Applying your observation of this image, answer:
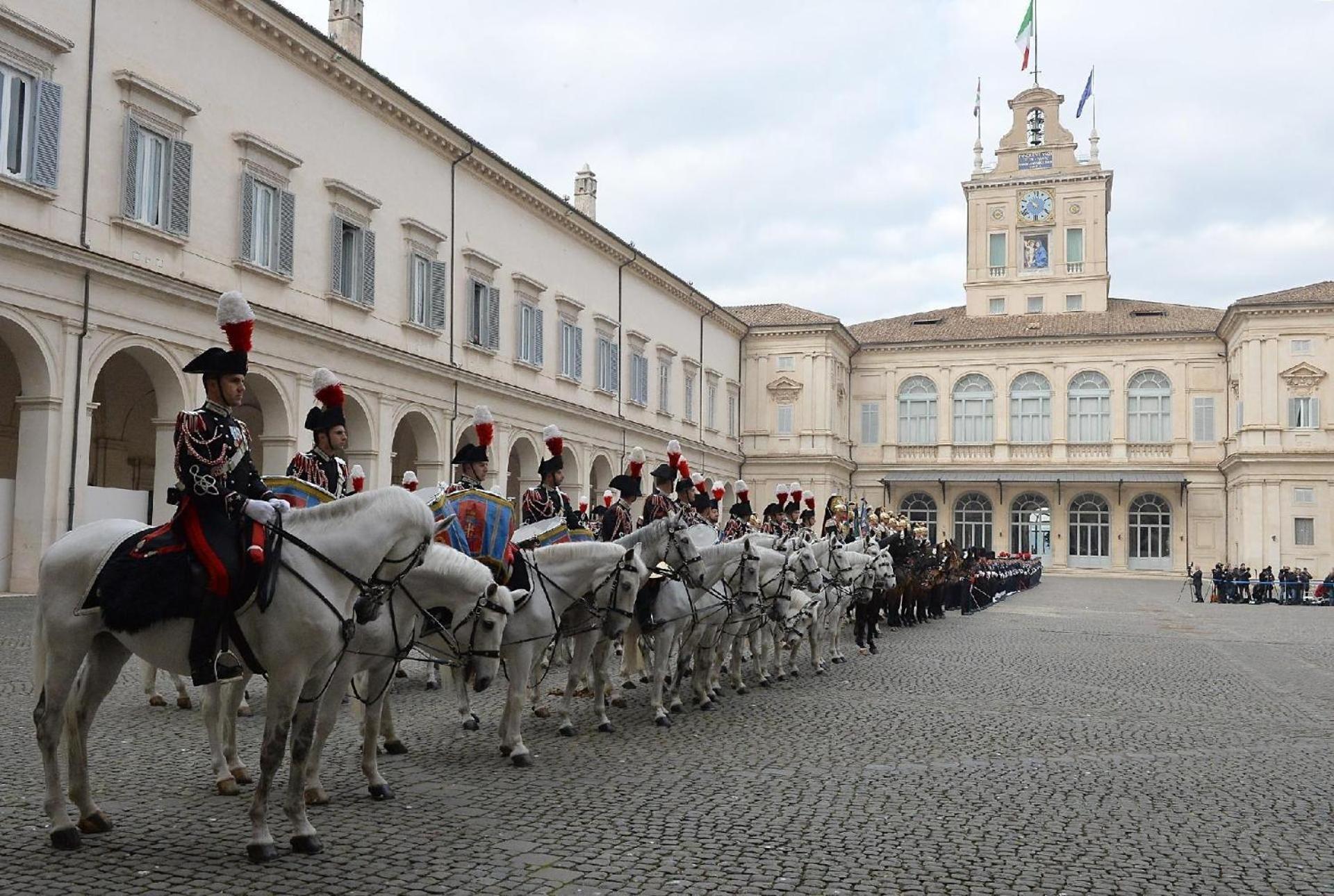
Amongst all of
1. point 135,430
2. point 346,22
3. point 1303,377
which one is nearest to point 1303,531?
point 1303,377

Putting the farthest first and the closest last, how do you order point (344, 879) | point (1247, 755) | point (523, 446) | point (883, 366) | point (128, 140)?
point (883, 366) → point (523, 446) → point (128, 140) → point (1247, 755) → point (344, 879)

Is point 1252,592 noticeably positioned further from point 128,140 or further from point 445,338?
point 128,140

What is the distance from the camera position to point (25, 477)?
60.3ft

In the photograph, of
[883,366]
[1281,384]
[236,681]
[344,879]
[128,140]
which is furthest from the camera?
[883,366]

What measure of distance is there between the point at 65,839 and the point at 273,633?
141 cm

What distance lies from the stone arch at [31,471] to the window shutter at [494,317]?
1417cm

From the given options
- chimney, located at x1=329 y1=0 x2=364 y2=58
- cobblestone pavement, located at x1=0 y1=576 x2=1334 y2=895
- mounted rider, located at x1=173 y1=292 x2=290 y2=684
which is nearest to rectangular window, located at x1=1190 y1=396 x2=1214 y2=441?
chimney, located at x1=329 y1=0 x2=364 y2=58

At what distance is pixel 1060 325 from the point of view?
56.7 meters

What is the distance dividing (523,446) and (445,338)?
Answer: 540cm

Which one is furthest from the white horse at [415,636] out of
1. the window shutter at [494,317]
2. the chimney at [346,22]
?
the chimney at [346,22]

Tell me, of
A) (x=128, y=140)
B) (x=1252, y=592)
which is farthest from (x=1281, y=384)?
(x=128, y=140)

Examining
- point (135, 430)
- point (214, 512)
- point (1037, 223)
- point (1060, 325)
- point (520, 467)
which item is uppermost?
point (1037, 223)

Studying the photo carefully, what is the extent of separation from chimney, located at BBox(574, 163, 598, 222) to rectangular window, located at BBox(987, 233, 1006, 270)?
84.5ft

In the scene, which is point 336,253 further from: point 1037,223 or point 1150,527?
point 1037,223
